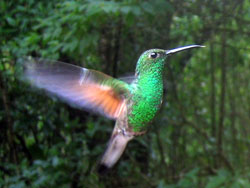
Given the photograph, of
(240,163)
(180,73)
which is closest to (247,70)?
(240,163)

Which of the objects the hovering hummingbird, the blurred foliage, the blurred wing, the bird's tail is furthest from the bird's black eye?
the blurred foliage

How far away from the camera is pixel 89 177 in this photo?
3.45m

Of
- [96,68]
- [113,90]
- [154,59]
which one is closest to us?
[154,59]

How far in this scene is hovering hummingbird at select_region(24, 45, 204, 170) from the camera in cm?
111

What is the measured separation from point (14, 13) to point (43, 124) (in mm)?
998

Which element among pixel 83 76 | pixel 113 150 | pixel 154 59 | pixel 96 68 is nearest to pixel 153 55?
pixel 154 59

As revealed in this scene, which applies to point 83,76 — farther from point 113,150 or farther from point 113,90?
point 113,150

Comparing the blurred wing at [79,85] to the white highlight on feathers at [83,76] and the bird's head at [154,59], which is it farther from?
the bird's head at [154,59]

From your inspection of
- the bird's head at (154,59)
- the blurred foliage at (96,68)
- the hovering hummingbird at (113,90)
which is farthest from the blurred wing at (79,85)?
the blurred foliage at (96,68)

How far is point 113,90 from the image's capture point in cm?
128

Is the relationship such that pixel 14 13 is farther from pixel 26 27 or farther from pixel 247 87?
pixel 247 87

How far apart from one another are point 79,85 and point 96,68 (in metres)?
2.32

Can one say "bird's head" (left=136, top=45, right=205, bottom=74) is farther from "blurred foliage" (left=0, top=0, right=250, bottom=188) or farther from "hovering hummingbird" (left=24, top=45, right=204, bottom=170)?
"blurred foliage" (left=0, top=0, right=250, bottom=188)

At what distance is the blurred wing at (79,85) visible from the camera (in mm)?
1094
